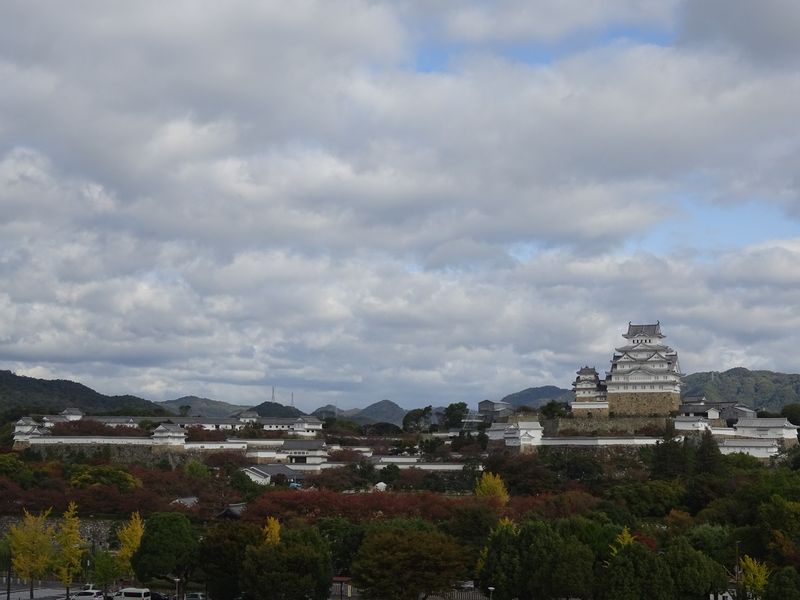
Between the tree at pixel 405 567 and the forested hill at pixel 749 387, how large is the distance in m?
124

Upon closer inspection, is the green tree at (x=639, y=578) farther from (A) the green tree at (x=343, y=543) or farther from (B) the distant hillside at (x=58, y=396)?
(B) the distant hillside at (x=58, y=396)

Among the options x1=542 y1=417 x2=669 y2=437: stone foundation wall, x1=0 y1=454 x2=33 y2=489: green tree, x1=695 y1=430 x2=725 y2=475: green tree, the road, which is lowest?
the road

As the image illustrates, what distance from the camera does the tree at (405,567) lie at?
34.2 metres

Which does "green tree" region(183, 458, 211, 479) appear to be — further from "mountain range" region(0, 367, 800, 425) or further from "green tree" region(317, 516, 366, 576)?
"mountain range" region(0, 367, 800, 425)

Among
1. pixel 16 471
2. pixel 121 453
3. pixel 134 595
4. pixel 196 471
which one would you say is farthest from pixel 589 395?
pixel 134 595

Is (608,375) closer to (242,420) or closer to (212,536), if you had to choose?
(242,420)

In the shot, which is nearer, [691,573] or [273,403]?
[691,573]

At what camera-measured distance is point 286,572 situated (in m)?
33.7

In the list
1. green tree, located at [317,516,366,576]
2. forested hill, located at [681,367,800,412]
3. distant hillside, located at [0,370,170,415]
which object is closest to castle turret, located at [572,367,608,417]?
green tree, located at [317,516,366,576]

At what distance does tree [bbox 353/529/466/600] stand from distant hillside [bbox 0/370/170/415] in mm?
100179

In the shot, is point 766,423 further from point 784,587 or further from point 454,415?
point 784,587

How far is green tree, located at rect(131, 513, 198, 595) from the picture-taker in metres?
38.3

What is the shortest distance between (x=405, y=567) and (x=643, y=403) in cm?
3922

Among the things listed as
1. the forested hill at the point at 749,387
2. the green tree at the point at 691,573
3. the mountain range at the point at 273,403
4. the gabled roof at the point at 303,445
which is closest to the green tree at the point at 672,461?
the green tree at the point at 691,573
